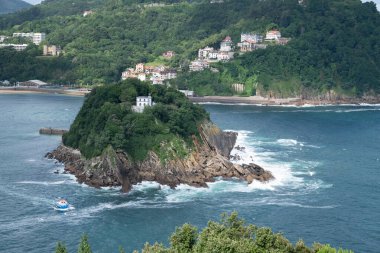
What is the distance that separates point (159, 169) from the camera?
191 ft

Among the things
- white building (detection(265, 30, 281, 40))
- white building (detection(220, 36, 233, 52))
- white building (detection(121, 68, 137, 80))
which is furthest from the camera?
white building (detection(265, 30, 281, 40))

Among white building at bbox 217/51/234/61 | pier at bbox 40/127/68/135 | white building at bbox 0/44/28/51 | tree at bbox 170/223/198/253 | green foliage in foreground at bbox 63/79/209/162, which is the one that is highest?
white building at bbox 0/44/28/51

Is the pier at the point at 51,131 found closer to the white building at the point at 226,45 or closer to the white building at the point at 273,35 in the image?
the white building at the point at 226,45

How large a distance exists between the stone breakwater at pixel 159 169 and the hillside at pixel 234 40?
194ft

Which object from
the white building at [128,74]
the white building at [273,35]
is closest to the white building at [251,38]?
the white building at [273,35]

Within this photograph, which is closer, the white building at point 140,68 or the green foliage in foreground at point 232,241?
the green foliage in foreground at point 232,241

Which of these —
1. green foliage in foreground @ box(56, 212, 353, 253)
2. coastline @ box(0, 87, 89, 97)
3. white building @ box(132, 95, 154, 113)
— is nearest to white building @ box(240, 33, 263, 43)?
coastline @ box(0, 87, 89, 97)

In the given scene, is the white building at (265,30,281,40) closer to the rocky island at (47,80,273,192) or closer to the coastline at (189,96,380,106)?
the coastline at (189,96,380,106)

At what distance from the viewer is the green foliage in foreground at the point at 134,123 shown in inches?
2338

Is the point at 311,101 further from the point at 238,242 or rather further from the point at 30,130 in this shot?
the point at 238,242

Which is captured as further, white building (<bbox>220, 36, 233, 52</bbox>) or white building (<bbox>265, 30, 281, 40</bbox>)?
white building (<bbox>265, 30, 281, 40</bbox>)

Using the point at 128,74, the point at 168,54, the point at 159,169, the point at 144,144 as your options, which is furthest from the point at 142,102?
the point at 168,54

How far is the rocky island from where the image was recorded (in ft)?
190

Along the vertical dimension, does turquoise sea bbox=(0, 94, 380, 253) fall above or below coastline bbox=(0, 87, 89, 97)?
below
